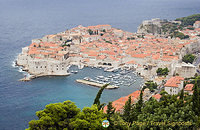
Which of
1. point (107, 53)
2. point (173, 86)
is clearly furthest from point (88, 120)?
point (107, 53)

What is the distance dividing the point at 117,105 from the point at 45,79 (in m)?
17.1

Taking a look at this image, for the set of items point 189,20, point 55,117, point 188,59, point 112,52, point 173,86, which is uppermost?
point 189,20

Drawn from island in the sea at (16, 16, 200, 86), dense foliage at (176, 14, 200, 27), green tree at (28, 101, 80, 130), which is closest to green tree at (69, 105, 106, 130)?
green tree at (28, 101, 80, 130)

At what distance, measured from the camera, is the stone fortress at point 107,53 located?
45.8 meters

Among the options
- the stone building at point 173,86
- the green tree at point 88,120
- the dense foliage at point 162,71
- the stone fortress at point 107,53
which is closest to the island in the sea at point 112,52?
the stone fortress at point 107,53

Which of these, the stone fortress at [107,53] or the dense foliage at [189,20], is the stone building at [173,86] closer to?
the stone fortress at [107,53]

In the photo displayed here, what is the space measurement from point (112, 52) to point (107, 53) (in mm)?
1204

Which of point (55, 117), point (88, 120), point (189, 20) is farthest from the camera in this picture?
point (189, 20)

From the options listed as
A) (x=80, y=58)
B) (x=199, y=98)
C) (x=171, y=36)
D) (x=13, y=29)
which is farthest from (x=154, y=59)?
(x=13, y=29)

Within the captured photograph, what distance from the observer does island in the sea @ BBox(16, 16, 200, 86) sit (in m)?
45.8

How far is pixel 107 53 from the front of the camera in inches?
2106

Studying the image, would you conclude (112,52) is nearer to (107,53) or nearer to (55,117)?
(107,53)

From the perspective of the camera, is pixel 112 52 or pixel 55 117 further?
pixel 112 52

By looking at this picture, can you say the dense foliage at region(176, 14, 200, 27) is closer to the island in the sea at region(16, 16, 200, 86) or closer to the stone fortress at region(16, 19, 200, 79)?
the island in the sea at region(16, 16, 200, 86)
